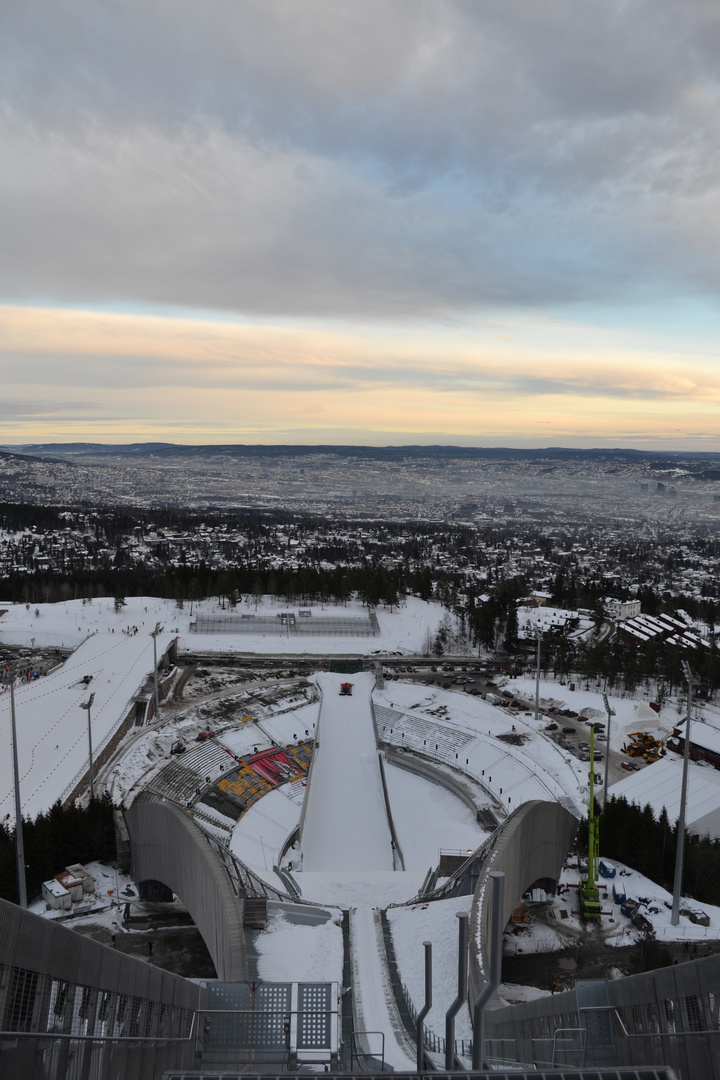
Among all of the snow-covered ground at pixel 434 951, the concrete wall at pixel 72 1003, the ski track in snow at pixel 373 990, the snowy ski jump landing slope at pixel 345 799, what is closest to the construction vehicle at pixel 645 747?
the snowy ski jump landing slope at pixel 345 799

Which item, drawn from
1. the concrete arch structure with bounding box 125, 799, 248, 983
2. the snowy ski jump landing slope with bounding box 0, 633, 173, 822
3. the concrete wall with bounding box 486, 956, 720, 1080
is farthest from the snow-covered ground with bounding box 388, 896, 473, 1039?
the snowy ski jump landing slope with bounding box 0, 633, 173, 822

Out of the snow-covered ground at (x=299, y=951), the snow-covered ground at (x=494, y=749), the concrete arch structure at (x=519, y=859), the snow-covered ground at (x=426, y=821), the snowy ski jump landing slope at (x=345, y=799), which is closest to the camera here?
the snow-covered ground at (x=299, y=951)

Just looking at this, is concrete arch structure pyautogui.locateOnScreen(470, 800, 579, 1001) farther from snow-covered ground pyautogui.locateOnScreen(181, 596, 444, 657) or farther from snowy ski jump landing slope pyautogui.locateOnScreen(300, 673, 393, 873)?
snow-covered ground pyautogui.locateOnScreen(181, 596, 444, 657)

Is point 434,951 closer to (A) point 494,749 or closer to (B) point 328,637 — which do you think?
(A) point 494,749

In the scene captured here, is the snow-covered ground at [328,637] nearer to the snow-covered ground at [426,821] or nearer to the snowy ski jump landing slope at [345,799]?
the snowy ski jump landing slope at [345,799]

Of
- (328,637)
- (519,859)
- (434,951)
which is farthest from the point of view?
(328,637)

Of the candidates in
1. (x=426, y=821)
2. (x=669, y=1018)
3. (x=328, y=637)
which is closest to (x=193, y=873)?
(x=669, y=1018)

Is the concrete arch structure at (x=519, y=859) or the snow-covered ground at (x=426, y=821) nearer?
the concrete arch structure at (x=519, y=859)
